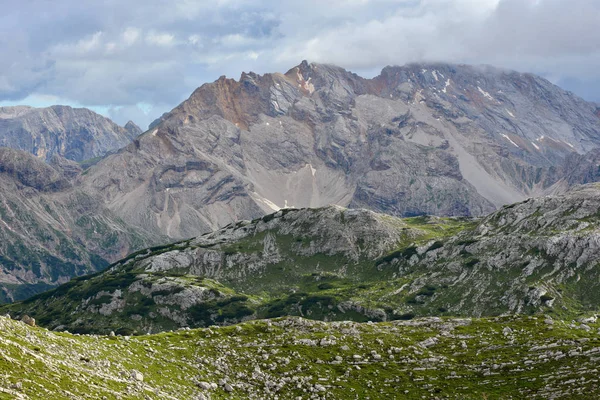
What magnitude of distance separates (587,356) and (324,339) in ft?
147

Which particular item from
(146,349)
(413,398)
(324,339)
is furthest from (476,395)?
(146,349)

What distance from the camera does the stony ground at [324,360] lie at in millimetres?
80750

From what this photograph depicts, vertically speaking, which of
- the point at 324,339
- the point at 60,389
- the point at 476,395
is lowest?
the point at 476,395

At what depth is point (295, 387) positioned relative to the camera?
328ft

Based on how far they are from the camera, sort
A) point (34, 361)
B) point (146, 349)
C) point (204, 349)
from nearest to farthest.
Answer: point (34, 361)
point (146, 349)
point (204, 349)

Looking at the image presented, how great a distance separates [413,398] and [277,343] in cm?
3040

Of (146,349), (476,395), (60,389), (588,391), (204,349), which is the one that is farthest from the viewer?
(204,349)

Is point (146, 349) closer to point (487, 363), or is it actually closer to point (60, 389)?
point (60, 389)

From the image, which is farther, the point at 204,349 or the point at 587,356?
the point at 204,349

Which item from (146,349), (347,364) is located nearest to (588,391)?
(347,364)

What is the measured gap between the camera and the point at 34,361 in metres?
70.0

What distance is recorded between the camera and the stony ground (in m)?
80.8

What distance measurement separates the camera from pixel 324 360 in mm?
111812

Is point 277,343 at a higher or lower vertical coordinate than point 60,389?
lower
